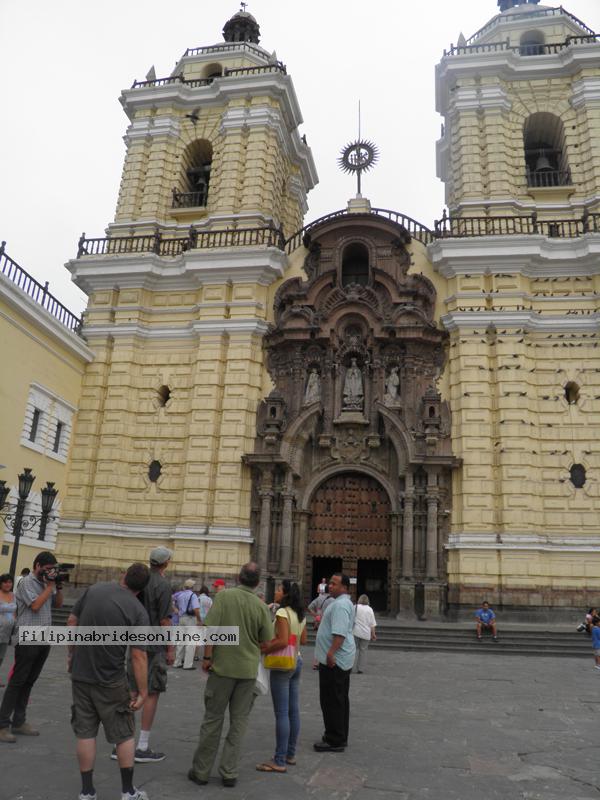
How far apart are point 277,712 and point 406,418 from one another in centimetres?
1484

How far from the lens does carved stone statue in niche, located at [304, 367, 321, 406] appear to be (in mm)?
20750

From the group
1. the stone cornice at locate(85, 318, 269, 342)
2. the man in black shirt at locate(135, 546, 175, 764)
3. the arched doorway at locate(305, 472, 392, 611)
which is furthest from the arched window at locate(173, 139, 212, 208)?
the man in black shirt at locate(135, 546, 175, 764)

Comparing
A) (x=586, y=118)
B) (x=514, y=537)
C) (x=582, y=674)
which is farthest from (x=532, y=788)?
(x=586, y=118)

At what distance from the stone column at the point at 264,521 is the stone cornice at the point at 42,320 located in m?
7.54

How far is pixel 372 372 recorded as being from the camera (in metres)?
20.8

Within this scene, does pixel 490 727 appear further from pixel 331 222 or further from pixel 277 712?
pixel 331 222

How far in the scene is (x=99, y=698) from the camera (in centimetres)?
477

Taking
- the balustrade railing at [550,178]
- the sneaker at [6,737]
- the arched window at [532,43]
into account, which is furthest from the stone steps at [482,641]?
the arched window at [532,43]

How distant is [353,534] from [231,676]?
49.6 feet

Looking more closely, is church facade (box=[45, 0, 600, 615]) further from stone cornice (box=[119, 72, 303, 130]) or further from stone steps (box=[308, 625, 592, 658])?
stone steps (box=[308, 625, 592, 658])

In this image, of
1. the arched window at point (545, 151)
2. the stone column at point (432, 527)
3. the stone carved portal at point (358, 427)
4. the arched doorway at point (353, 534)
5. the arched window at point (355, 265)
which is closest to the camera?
the stone column at point (432, 527)

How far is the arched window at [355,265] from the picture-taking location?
73.7ft

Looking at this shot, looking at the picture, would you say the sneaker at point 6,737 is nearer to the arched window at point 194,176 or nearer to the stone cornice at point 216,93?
the arched window at point 194,176

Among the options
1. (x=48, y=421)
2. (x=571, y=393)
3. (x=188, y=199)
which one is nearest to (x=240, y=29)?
(x=188, y=199)
